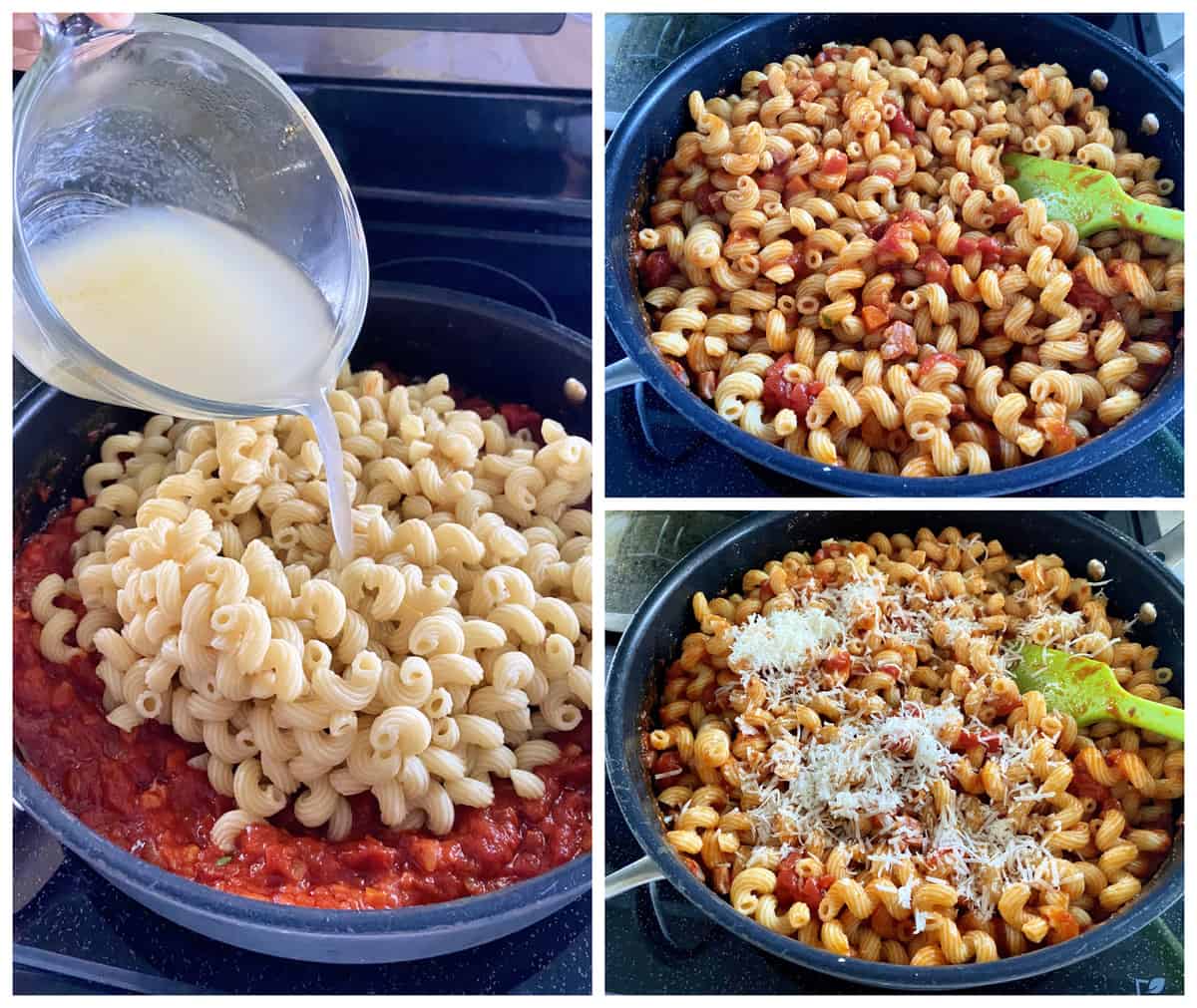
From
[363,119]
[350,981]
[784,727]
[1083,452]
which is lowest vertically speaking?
[350,981]

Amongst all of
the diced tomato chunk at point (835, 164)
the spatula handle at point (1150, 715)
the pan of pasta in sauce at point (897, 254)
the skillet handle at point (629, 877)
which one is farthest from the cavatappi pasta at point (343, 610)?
the spatula handle at point (1150, 715)

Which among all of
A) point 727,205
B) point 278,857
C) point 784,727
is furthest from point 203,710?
point 727,205

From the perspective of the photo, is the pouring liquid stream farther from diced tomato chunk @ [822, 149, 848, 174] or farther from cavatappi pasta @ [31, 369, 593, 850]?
diced tomato chunk @ [822, 149, 848, 174]

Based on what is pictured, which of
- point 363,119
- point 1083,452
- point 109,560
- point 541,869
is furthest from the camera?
point 363,119

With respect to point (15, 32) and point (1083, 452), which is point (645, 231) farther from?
point (15, 32)

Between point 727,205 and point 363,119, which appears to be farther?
point 363,119
